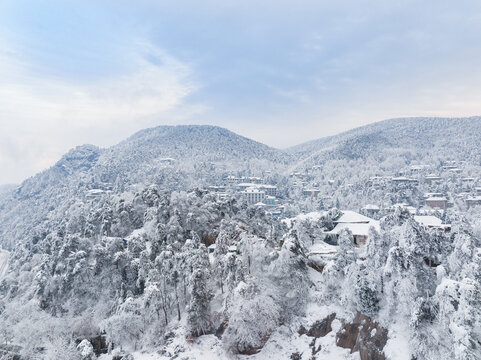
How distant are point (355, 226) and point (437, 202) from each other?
74.0m

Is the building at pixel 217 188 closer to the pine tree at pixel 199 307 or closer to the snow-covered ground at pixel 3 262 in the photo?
the snow-covered ground at pixel 3 262

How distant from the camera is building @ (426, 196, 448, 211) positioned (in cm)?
10604

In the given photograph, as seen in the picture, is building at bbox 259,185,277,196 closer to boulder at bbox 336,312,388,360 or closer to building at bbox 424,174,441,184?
building at bbox 424,174,441,184

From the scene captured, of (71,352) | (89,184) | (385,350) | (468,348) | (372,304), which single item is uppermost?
(89,184)

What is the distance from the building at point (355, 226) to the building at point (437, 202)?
2623 inches

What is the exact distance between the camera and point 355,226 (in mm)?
54281

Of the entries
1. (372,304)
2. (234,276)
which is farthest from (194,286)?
(372,304)

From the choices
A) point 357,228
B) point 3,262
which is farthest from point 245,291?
point 3,262

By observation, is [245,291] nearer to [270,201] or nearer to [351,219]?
[351,219]

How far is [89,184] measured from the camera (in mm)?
139750

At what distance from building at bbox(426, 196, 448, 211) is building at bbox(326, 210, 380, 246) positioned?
2623 inches

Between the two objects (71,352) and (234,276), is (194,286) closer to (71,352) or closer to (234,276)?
(234,276)

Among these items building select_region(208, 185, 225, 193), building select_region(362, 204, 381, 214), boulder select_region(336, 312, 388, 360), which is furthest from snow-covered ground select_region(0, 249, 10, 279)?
building select_region(362, 204, 381, 214)

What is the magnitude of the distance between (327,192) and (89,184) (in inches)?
4689
